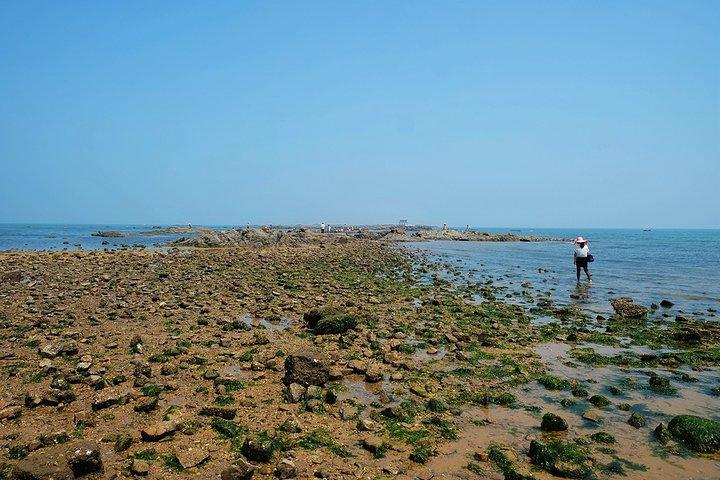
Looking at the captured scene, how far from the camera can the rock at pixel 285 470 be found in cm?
574

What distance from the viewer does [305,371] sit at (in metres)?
8.98

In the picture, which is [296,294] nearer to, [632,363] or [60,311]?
[60,311]

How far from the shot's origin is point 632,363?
1110cm

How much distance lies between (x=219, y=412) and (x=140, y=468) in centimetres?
175

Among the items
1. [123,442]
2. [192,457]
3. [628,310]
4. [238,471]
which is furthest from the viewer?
[628,310]

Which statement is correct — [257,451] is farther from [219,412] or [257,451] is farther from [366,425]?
[366,425]

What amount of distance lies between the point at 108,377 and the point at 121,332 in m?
4.25

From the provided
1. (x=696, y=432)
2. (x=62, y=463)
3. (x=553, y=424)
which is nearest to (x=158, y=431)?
(x=62, y=463)

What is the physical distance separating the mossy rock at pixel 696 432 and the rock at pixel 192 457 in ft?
24.1

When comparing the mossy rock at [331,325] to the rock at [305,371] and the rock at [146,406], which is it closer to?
the rock at [305,371]

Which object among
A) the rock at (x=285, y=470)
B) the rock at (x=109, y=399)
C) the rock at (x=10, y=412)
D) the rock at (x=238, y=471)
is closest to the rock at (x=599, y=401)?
the rock at (x=285, y=470)

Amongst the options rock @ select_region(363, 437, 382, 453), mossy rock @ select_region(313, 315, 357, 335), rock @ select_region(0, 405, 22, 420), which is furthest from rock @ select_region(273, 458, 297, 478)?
mossy rock @ select_region(313, 315, 357, 335)

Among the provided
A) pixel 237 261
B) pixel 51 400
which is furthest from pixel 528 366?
pixel 237 261

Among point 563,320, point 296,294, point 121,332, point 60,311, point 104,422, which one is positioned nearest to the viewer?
point 104,422
